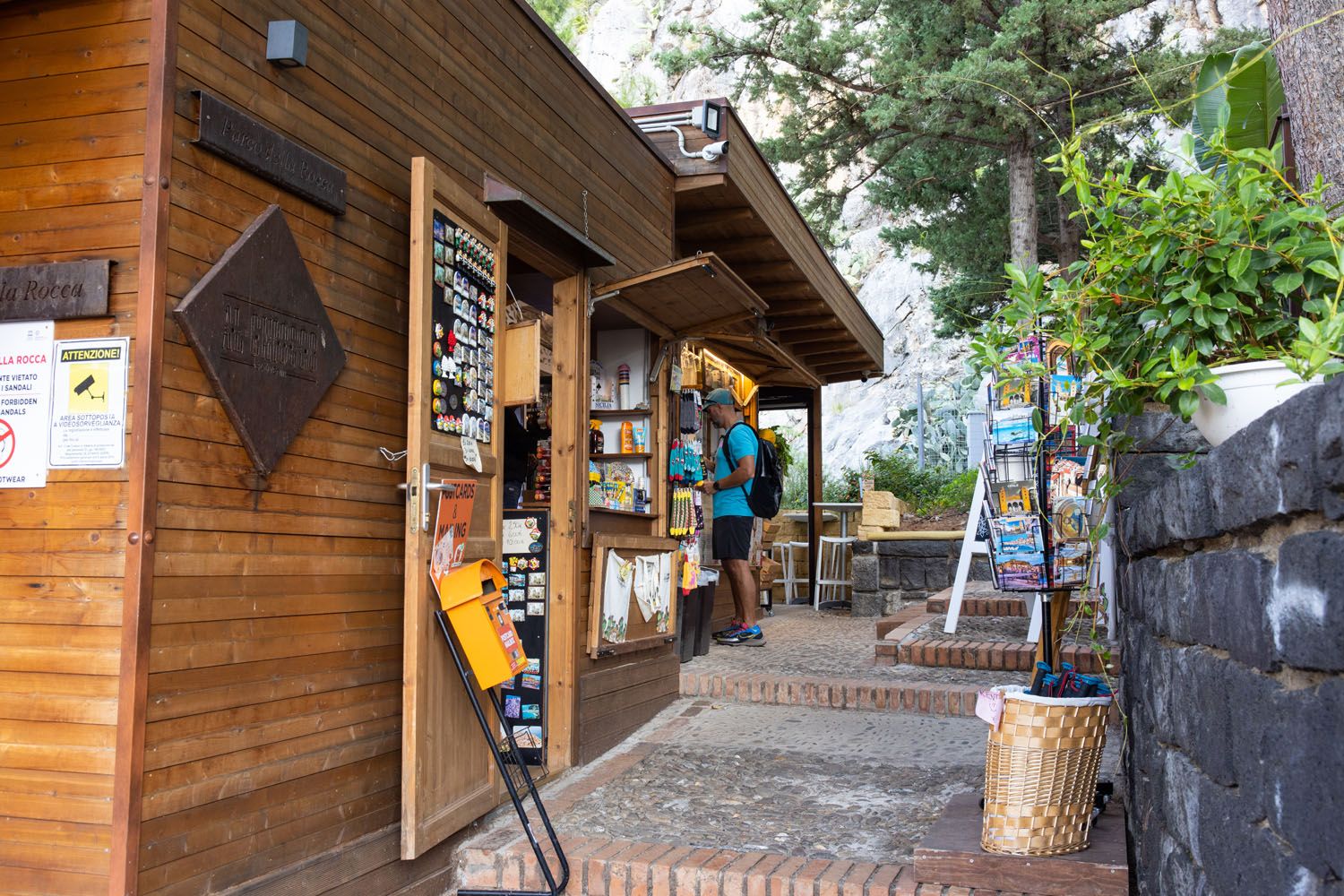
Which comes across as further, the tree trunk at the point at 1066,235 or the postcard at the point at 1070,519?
the tree trunk at the point at 1066,235

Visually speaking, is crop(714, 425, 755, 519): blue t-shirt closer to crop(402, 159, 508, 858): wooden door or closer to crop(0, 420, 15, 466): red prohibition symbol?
crop(402, 159, 508, 858): wooden door

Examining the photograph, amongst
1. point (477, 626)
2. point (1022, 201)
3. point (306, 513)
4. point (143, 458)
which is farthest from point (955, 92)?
point (143, 458)

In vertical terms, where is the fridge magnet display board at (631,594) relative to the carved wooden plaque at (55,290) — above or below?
below

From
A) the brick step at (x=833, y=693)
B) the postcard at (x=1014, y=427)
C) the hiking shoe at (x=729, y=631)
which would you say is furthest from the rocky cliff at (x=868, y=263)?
the postcard at (x=1014, y=427)

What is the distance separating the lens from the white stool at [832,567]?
12023 mm

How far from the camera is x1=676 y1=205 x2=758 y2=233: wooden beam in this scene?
735 cm

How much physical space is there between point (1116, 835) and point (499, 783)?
227 cm

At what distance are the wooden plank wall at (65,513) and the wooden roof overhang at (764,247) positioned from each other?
4272 mm

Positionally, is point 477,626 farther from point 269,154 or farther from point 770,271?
point 770,271

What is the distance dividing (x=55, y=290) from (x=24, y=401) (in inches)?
12.1

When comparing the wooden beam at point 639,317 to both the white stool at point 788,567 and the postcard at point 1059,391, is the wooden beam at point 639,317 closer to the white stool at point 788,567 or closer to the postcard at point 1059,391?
the postcard at point 1059,391

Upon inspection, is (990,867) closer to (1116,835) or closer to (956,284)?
(1116,835)

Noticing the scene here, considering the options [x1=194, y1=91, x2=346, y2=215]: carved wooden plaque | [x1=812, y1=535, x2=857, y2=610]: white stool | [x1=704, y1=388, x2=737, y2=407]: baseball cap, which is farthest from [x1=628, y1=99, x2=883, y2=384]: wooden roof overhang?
[x1=194, y1=91, x2=346, y2=215]: carved wooden plaque

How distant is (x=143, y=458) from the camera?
8.84 feet
